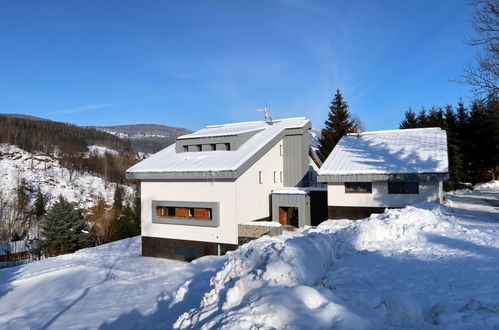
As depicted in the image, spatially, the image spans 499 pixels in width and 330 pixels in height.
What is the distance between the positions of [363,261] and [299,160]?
11925mm

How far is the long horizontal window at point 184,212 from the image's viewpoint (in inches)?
603

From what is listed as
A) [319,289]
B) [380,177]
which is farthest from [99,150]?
[319,289]

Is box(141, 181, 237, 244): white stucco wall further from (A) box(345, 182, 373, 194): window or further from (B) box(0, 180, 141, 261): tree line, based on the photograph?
(B) box(0, 180, 141, 261): tree line

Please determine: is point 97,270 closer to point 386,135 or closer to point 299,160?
point 299,160

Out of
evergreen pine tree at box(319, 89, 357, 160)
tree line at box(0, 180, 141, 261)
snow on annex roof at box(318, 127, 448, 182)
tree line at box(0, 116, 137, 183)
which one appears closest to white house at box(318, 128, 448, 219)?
snow on annex roof at box(318, 127, 448, 182)

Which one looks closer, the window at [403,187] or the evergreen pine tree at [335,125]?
the window at [403,187]

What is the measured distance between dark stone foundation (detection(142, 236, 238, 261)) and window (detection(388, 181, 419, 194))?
27.5 ft

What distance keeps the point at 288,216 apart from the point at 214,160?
5.45 m

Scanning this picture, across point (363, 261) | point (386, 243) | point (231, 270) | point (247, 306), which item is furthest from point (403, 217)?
point (247, 306)

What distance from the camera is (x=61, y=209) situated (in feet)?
84.3

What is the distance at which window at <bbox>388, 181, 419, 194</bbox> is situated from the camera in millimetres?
15117

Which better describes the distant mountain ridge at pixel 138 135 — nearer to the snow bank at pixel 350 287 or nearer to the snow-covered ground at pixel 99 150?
the snow-covered ground at pixel 99 150

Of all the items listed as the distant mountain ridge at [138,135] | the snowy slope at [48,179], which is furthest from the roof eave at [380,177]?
the distant mountain ridge at [138,135]

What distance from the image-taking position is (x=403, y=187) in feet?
50.2
